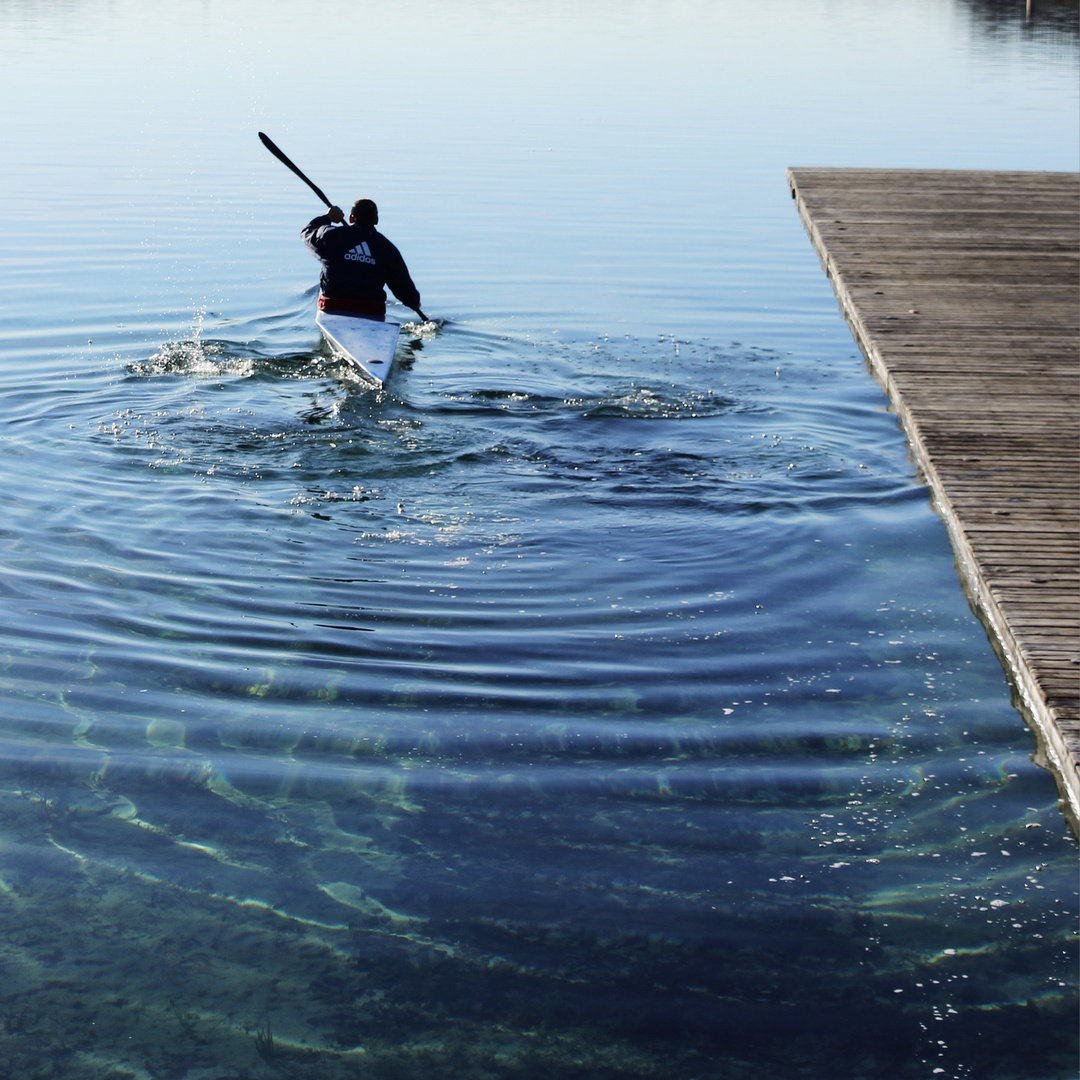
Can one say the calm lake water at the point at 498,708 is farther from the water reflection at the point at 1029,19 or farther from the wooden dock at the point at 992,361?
the water reflection at the point at 1029,19

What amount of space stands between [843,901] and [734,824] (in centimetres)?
53

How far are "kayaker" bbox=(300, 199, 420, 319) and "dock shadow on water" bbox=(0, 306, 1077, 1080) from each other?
3176 millimetres

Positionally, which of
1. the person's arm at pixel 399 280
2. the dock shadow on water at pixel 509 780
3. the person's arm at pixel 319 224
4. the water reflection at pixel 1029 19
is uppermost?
the water reflection at pixel 1029 19

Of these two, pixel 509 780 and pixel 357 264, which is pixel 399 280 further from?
pixel 509 780

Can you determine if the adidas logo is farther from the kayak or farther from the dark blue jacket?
the kayak

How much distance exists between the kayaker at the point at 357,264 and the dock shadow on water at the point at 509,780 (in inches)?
125

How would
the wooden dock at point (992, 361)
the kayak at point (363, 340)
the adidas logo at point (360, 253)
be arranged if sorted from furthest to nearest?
the adidas logo at point (360, 253) → the kayak at point (363, 340) → the wooden dock at point (992, 361)

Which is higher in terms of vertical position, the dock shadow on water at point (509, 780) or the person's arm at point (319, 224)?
the person's arm at point (319, 224)

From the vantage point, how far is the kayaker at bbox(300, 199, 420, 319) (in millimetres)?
11656

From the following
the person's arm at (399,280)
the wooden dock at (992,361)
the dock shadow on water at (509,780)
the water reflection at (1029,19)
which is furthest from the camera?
the water reflection at (1029,19)

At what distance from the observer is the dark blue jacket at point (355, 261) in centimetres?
1165

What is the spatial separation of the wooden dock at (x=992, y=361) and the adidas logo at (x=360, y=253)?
3972 mm

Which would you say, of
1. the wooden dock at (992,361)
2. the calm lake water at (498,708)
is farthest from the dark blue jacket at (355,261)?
the wooden dock at (992,361)

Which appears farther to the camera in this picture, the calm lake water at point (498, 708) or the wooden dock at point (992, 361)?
the wooden dock at point (992, 361)
